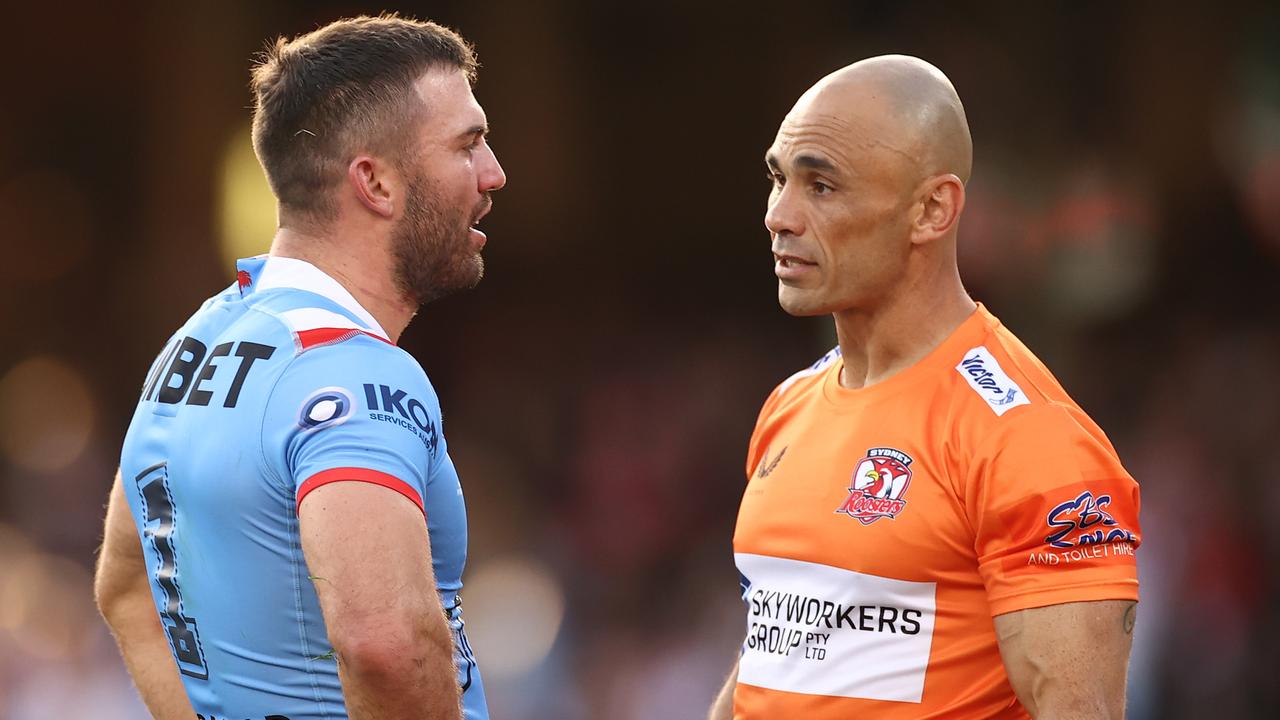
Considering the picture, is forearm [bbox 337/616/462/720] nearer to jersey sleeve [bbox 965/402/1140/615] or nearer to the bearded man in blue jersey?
the bearded man in blue jersey

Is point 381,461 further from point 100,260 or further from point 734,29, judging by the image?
point 100,260

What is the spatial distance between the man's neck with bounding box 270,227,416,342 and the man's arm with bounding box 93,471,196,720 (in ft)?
2.25

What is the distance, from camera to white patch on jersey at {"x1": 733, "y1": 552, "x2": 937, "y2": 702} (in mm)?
2762

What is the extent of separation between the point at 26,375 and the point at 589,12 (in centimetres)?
509

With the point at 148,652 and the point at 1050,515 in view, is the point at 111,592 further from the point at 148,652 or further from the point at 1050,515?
the point at 1050,515

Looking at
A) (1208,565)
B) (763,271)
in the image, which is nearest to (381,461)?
(1208,565)

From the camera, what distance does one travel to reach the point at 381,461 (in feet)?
7.79

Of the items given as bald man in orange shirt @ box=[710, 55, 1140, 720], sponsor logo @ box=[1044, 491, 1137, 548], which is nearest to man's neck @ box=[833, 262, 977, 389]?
bald man in orange shirt @ box=[710, 55, 1140, 720]

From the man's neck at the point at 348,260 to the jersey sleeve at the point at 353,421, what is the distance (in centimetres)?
27

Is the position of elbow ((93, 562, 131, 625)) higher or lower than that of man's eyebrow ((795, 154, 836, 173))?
lower

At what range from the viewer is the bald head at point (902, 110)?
2.91 m

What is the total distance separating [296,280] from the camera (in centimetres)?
270

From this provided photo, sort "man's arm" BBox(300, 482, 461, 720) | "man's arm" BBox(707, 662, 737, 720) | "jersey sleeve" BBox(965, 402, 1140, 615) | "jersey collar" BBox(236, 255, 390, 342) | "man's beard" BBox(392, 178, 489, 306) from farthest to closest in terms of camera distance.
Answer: "man's arm" BBox(707, 662, 737, 720) < "man's beard" BBox(392, 178, 489, 306) < "jersey collar" BBox(236, 255, 390, 342) < "jersey sleeve" BBox(965, 402, 1140, 615) < "man's arm" BBox(300, 482, 461, 720)

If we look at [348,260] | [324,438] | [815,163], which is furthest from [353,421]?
[815,163]
